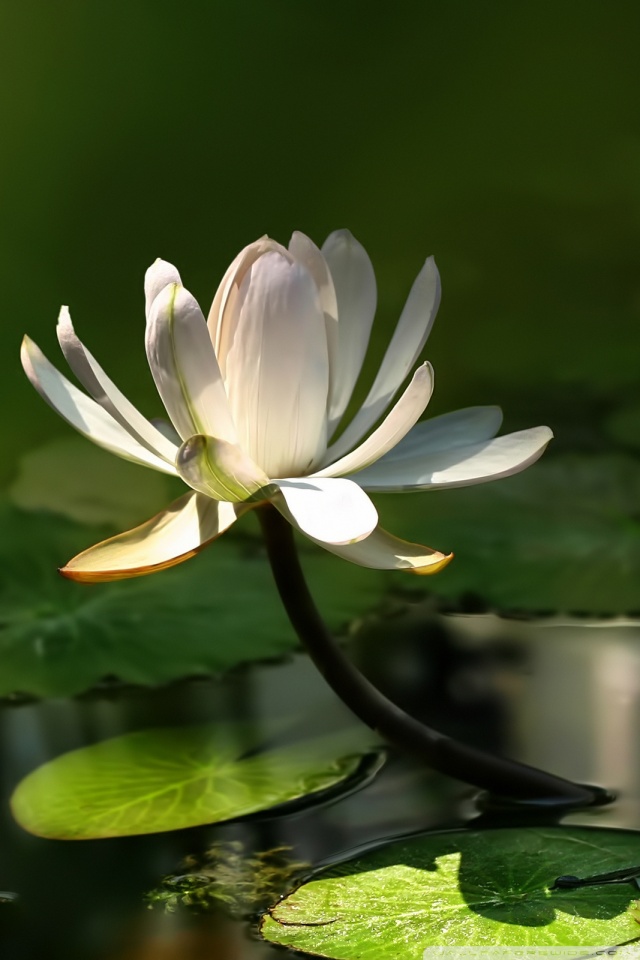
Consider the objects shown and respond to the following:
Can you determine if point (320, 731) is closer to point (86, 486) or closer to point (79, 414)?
point (79, 414)

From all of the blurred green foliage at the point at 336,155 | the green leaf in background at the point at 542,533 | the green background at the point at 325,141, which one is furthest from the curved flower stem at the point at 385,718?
the green background at the point at 325,141

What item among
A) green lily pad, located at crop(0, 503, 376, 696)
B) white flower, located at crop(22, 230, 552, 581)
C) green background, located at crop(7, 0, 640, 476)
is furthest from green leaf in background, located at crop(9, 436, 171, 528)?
white flower, located at crop(22, 230, 552, 581)

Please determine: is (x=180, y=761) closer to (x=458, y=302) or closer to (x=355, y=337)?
(x=355, y=337)

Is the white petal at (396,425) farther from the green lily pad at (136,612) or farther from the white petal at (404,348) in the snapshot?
the green lily pad at (136,612)

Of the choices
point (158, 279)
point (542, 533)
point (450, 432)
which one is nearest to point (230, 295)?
point (158, 279)

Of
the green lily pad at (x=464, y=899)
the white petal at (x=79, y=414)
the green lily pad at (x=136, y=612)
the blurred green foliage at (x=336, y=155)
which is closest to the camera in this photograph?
the green lily pad at (x=464, y=899)
